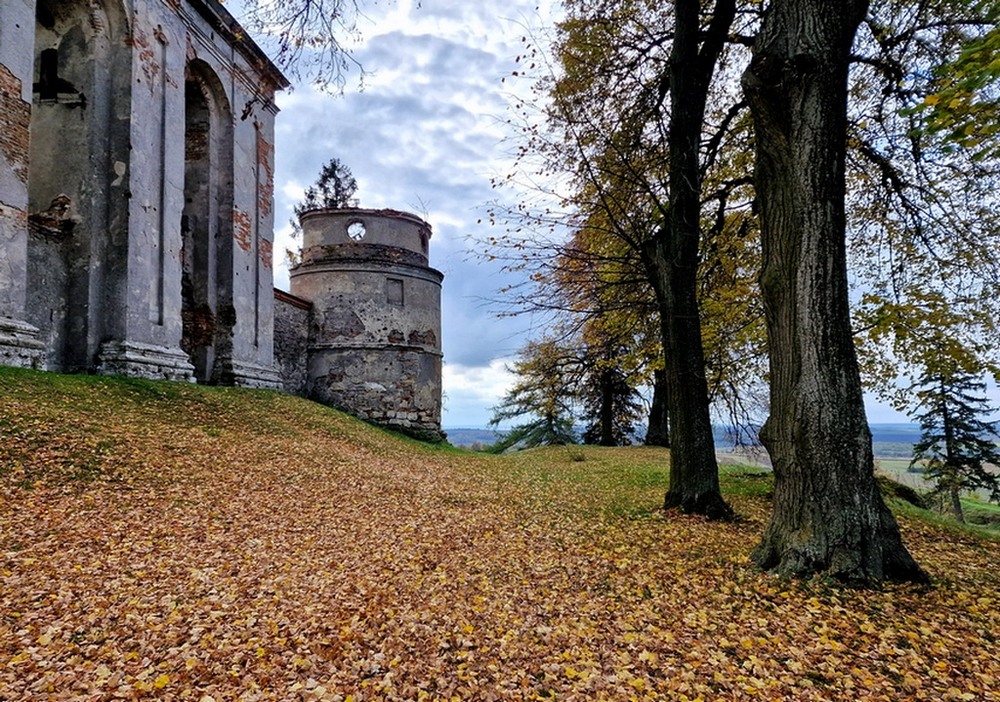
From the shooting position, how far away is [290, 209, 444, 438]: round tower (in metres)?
19.6

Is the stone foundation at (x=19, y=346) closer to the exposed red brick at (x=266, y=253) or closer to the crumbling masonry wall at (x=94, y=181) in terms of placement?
the crumbling masonry wall at (x=94, y=181)

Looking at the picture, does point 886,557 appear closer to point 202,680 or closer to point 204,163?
point 202,680

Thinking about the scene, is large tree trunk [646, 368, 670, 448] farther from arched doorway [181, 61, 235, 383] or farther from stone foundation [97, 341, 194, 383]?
stone foundation [97, 341, 194, 383]

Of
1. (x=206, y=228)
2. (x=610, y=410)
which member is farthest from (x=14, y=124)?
(x=610, y=410)

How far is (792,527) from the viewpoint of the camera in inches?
169

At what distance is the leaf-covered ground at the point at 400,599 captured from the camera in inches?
114

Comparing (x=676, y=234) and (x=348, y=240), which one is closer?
(x=676, y=234)

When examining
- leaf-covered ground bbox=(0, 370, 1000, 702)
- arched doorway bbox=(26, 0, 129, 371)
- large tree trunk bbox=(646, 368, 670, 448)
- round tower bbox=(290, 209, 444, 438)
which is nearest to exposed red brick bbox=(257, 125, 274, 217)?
round tower bbox=(290, 209, 444, 438)

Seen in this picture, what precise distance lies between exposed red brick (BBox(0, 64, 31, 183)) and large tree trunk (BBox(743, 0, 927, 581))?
35.5ft

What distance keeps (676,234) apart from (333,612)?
581 cm

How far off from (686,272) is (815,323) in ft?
9.60

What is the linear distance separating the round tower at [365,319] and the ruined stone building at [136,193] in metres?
1.53

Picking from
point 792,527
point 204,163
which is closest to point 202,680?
point 792,527

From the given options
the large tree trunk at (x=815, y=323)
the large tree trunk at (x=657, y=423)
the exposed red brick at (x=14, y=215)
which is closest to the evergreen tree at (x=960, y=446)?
the large tree trunk at (x=657, y=423)
